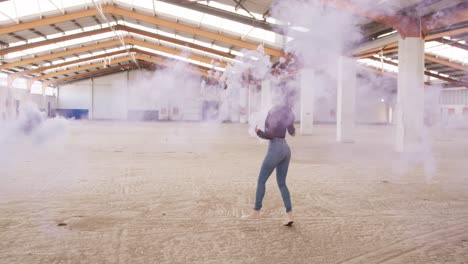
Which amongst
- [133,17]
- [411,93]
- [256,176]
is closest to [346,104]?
[411,93]

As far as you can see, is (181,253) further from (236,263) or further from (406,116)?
(406,116)

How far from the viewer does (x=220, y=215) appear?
5820mm

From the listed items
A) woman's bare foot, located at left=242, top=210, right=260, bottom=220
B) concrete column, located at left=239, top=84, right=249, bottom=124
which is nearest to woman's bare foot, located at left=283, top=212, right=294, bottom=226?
woman's bare foot, located at left=242, top=210, right=260, bottom=220

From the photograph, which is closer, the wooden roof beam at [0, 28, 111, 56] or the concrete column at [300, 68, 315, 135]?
the concrete column at [300, 68, 315, 135]

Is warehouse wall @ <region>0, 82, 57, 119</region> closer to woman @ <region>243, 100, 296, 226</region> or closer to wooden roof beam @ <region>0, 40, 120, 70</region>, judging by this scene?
wooden roof beam @ <region>0, 40, 120, 70</region>

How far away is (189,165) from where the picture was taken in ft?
37.1

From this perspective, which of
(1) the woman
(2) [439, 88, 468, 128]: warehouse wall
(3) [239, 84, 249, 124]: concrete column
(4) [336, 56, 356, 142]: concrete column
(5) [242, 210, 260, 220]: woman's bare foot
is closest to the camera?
(1) the woman

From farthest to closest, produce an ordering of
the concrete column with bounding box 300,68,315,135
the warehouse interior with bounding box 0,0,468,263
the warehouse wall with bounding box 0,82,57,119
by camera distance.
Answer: the warehouse wall with bounding box 0,82,57,119
the concrete column with bounding box 300,68,315,135
the warehouse interior with bounding box 0,0,468,263

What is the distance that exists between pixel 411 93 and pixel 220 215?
11.6 m

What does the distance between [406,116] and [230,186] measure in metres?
9.49

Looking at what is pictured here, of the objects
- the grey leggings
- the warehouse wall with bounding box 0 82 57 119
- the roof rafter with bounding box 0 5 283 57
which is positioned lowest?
the grey leggings

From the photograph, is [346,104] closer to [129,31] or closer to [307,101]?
[307,101]

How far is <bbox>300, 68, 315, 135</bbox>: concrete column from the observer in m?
25.9

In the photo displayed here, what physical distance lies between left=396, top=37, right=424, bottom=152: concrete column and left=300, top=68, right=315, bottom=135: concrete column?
1076 centimetres
